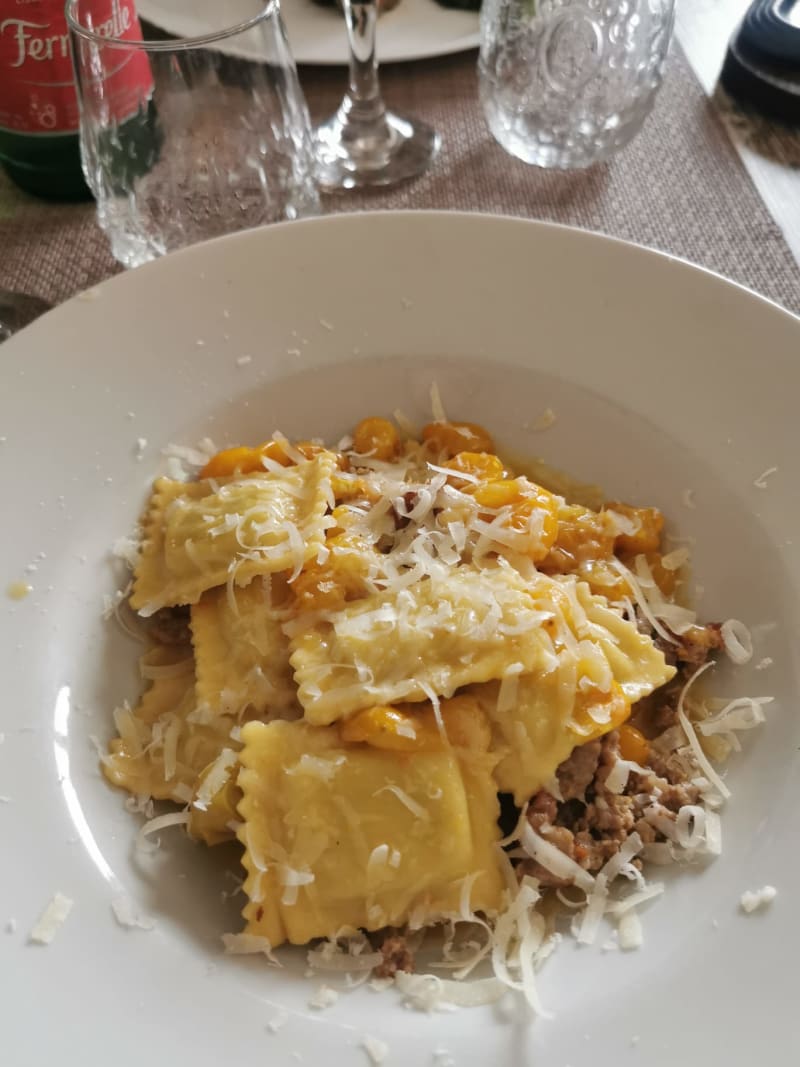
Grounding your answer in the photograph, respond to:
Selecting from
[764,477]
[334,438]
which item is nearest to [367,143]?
[334,438]

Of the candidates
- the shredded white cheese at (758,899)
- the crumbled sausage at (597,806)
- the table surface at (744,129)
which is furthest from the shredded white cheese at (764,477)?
the table surface at (744,129)

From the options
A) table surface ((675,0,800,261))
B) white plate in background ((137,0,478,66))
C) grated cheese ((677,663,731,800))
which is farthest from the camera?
white plate in background ((137,0,478,66))

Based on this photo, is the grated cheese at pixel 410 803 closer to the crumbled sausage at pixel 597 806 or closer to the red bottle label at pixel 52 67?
the crumbled sausage at pixel 597 806

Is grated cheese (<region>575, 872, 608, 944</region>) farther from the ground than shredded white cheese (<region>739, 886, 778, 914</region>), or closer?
closer

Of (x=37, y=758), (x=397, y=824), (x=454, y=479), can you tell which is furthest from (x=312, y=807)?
(x=454, y=479)

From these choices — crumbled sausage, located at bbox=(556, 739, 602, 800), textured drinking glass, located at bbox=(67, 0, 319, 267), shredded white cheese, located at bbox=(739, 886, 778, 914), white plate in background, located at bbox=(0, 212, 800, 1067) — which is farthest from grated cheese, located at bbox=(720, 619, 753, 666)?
textured drinking glass, located at bbox=(67, 0, 319, 267)

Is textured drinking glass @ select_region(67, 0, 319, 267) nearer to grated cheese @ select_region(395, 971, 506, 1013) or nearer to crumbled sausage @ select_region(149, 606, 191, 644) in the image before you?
crumbled sausage @ select_region(149, 606, 191, 644)

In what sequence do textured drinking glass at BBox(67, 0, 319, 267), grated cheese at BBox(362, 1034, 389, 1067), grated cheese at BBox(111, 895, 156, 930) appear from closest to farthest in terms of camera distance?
grated cheese at BBox(362, 1034, 389, 1067)
grated cheese at BBox(111, 895, 156, 930)
textured drinking glass at BBox(67, 0, 319, 267)
